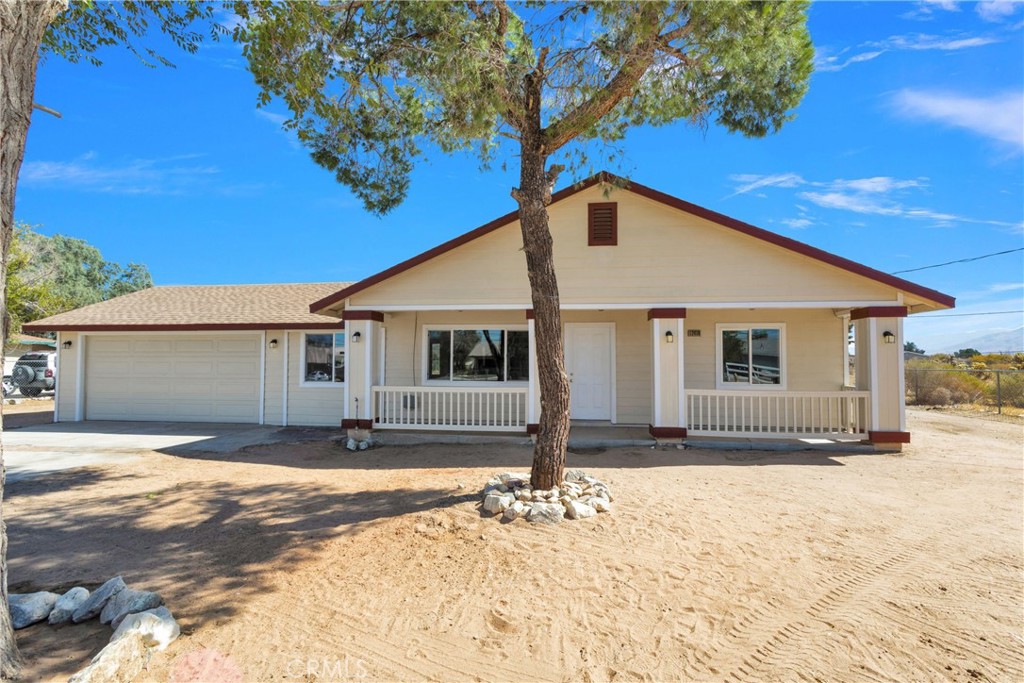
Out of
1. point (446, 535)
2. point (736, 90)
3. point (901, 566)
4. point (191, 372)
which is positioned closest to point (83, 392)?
point (191, 372)

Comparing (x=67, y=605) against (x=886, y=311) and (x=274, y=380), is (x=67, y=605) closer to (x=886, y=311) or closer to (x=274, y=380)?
(x=274, y=380)

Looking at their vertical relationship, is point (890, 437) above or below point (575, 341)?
below

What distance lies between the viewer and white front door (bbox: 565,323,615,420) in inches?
448

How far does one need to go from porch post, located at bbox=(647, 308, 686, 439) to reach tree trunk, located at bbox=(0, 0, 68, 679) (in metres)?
8.65

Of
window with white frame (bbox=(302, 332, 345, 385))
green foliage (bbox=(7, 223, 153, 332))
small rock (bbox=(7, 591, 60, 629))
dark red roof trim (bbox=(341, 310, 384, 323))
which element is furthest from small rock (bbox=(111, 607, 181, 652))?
green foliage (bbox=(7, 223, 153, 332))

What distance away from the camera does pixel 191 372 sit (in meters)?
13.3

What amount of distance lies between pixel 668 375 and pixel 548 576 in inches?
249

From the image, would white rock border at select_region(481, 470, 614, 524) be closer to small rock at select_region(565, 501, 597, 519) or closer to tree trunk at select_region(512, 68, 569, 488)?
small rock at select_region(565, 501, 597, 519)

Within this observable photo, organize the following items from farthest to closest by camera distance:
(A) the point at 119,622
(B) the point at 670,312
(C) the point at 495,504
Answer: (B) the point at 670,312
(C) the point at 495,504
(A) the point at 119,622

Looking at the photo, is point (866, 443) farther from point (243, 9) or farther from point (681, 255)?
point (243, 9)

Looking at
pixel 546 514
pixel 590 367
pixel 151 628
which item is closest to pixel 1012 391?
pixel 590 367

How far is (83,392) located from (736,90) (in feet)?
54.0

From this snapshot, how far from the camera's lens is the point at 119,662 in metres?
2.89

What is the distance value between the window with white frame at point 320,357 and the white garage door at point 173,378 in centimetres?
133
